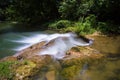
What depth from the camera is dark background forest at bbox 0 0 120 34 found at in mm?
18094

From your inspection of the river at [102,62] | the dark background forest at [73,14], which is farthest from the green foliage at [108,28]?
the river at [102,62]

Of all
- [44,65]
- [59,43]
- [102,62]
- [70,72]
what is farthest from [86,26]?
[70,72]

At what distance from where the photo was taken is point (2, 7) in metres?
35.0

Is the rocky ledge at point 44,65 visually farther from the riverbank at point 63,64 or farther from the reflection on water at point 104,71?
the reflection on water at point 104,71

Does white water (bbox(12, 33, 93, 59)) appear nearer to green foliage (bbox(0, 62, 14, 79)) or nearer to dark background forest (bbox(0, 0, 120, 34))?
dark background forest (bbox(0, 0, 120, 34))

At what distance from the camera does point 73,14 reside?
22141 millimetres

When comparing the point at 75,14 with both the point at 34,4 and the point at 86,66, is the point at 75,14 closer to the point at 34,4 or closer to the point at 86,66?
the point at 34,4

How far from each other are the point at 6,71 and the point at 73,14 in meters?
13.0

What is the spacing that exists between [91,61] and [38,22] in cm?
1600

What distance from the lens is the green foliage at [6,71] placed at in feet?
32.4

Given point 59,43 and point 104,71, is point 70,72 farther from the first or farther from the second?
point 59,43

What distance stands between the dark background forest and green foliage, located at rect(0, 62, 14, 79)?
8123 millimetres

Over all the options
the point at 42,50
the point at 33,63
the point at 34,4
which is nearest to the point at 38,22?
the point at 34,4

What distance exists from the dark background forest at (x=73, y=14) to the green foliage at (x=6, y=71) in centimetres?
812
